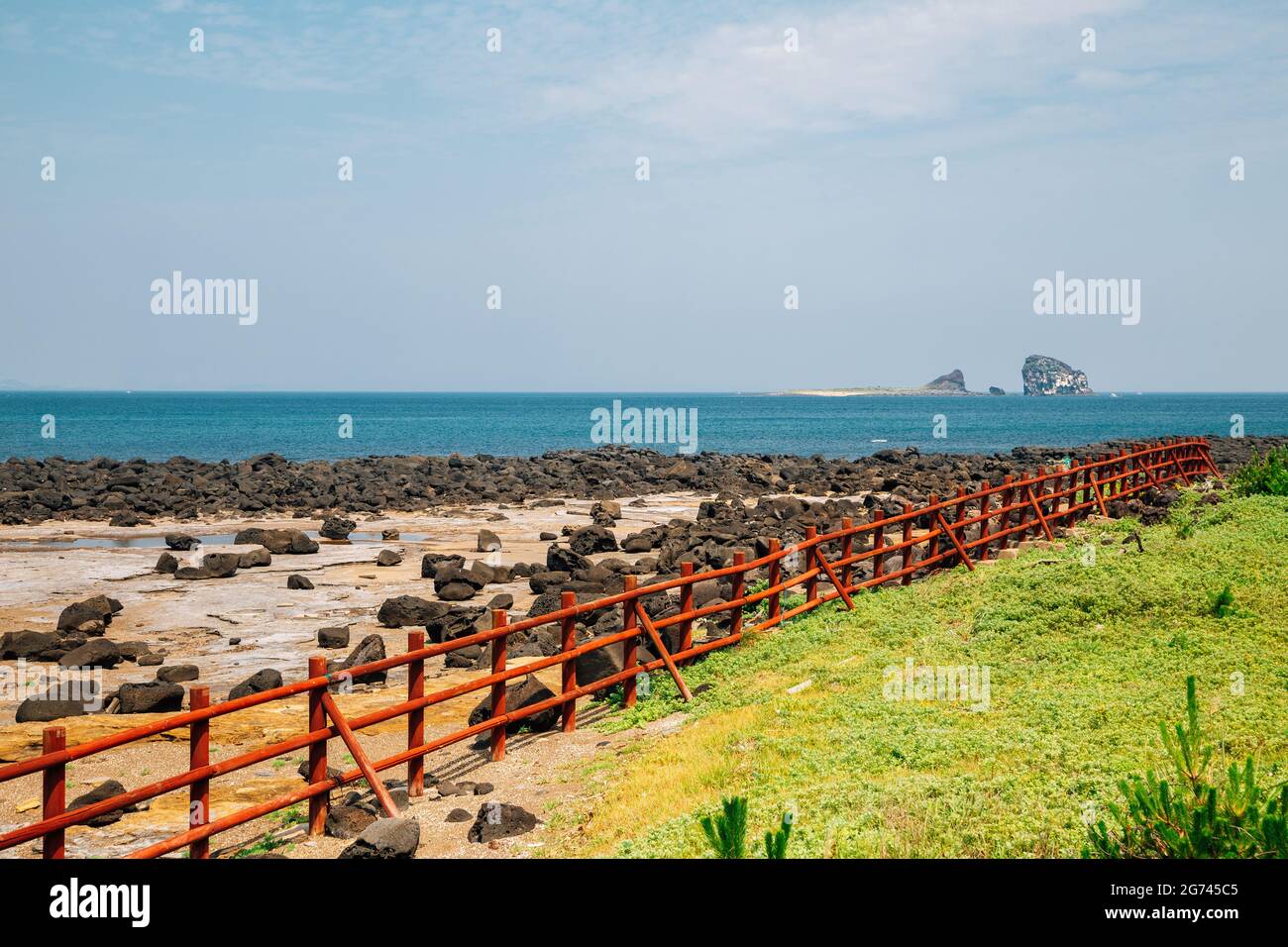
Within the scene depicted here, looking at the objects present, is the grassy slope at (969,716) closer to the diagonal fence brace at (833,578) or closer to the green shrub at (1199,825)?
the diagonal fence brace at (833,578)

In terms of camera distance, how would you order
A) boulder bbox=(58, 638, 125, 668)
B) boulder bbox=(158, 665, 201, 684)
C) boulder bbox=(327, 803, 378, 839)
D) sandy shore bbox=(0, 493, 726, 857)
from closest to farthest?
boulder bbox=(327, 803, 378, 839)
sandy shore bbox=(0, 493, 726, 857)
boulder bbox=(158, 665, 201, 684)
boulder bbox=(58, 638, 125, 668)

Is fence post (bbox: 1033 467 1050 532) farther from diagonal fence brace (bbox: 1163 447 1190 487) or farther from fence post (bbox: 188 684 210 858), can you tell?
fence post (bbox: 188 684 210 858)

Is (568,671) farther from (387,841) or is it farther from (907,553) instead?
(907,553)

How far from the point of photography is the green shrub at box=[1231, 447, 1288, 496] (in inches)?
842

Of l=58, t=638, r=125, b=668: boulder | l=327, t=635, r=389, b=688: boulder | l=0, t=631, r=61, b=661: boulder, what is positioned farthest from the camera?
l=0, t=631, r=61, b=661: boulder

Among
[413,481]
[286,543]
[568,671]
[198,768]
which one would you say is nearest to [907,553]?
[568,671]

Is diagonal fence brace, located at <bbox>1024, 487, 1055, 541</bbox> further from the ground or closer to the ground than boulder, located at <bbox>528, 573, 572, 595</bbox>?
further from the ground

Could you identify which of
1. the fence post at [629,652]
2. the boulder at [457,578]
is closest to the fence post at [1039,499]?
the boulder at [457,578]

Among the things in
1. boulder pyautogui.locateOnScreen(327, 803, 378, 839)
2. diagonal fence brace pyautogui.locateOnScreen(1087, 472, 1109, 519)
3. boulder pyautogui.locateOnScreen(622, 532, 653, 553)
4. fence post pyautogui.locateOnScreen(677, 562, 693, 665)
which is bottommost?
boulder pyautogui.locateOnScreen(327, 803, 378, 839)

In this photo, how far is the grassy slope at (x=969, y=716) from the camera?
7.03 meters

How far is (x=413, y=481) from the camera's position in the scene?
45125mm

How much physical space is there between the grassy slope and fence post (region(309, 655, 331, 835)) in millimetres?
1913

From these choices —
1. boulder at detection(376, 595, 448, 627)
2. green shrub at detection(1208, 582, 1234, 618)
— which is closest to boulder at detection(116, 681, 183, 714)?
boulder at detection(376, 595, 448, 627)

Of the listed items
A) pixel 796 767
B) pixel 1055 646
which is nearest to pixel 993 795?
pixel 796 767
